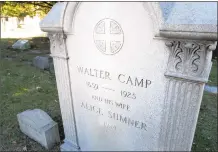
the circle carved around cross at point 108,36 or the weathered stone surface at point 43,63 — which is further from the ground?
the circle carved around cross at point 108,36

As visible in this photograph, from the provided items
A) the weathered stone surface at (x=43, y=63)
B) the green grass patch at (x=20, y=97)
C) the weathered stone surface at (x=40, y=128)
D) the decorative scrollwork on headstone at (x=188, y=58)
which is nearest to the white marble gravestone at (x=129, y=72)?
the decorative scrollwork on headstone at (x=188, y=58)

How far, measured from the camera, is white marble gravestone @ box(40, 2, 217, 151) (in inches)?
63.1

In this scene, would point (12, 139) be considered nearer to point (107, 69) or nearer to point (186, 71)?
point (107, 69)

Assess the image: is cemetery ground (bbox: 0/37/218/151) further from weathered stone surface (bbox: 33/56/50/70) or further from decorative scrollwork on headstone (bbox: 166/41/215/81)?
decorative scrollwork on headstone (bbox: 166/41/215/81)

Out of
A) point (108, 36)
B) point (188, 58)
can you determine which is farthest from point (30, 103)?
point (188, 58)

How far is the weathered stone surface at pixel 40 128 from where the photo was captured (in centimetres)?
298

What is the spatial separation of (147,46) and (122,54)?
305 millimetres

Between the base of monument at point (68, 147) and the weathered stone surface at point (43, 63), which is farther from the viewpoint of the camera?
the weathered stone surface at point (43, 63)

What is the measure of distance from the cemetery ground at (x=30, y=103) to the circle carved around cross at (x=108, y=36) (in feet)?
6.68

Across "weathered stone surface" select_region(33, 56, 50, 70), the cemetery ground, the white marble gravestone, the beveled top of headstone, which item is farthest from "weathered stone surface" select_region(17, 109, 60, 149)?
"weathered stone surface" select_region(33, 56, 50, 70)

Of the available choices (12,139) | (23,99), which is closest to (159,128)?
(12,139)

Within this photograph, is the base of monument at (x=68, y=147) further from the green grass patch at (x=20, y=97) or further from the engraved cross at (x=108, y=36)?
the engraved cross at (x=108, y=36)

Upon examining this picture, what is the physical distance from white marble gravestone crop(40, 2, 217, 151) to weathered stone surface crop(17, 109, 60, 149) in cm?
52

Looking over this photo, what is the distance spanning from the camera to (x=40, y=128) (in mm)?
2963
